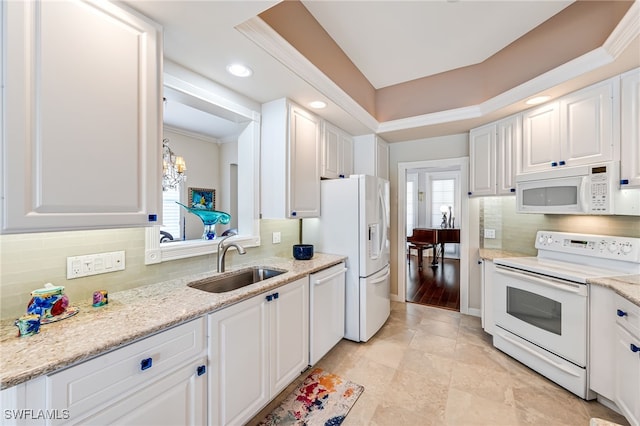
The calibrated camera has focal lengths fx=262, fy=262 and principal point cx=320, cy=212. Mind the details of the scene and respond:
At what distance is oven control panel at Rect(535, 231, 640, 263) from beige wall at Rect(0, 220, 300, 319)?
126 inches

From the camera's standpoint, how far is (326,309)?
7.91ft

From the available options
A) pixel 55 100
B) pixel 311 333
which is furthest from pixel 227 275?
pixel 55 100

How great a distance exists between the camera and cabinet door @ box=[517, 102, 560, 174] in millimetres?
2354

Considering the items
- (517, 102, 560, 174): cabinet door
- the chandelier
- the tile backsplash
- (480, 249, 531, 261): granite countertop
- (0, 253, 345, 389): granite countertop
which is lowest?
(0, 253, 345, 389): granite countertop

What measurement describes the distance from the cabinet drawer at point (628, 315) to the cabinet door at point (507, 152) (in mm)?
1341

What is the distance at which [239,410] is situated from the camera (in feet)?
5.08

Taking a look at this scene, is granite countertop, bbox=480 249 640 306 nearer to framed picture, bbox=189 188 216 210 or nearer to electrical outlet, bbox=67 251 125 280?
electrical outlet, bbox=67 251 125 280

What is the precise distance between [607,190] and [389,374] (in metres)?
2.22

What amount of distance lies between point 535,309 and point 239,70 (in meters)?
3.08

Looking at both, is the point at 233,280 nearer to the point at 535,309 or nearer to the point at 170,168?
the point at 170,168

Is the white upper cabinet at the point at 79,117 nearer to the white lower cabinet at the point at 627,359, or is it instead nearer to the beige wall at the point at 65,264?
the beige wall at the point at 65,264

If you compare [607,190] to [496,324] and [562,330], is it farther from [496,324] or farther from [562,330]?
[496,324]

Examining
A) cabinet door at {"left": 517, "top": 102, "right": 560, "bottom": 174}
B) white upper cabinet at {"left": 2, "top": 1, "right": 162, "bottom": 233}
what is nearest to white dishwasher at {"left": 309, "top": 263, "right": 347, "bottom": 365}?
white upper cabinet at {"left": 2, "top": 1, "right": 162, "bottom": 233}

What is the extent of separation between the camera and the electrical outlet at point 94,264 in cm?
136
